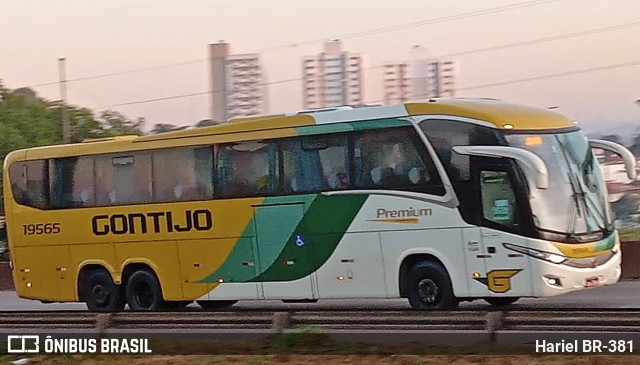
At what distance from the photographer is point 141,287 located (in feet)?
69.9

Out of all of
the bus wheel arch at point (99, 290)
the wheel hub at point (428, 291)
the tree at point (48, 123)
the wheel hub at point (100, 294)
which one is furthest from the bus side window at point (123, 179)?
the tree at point (48, 123)

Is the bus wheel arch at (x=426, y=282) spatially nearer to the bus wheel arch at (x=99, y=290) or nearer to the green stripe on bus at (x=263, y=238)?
the green stripe on bus at (x=263, y=238)

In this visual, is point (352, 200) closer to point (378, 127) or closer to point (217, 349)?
point (378, 127)

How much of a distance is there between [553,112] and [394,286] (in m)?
3.66

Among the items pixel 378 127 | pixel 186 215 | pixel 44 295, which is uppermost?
pixel 378 127

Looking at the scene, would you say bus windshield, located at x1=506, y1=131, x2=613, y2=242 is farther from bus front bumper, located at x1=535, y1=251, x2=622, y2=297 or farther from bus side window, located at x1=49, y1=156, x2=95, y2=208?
bus side window, located at x1=49, y1=156, x2=95, y2=208

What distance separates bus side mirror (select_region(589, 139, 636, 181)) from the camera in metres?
18.3

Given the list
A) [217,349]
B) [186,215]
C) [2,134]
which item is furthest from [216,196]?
[2,134]

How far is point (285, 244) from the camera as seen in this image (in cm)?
1919

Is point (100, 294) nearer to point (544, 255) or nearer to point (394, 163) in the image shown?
point (394, 163)

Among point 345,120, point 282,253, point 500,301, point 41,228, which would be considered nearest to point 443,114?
point 345,120

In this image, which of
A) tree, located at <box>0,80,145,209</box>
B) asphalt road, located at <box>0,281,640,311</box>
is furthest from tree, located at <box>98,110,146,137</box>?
asphalt road, located at <box>0,281,640,311</box>

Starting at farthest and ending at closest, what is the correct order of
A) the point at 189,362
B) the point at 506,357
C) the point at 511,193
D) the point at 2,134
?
the point at 2,134
the point at 511,193
the point at 189,362
the point at 506,357

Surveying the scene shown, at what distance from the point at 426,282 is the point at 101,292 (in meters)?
6.98
